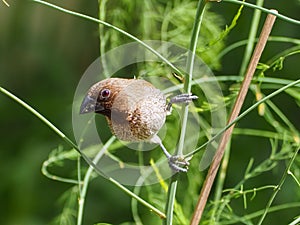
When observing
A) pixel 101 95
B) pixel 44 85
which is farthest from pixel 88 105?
pixel 44 85

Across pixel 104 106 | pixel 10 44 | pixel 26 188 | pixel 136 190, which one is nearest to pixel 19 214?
pixel 26 188

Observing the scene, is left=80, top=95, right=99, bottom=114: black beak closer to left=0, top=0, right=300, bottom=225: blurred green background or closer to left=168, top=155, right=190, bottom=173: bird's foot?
left=168, top=155, right=190, bottom=173: bird's foot

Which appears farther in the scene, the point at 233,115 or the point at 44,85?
the point at 44,85

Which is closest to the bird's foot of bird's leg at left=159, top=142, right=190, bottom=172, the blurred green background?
bird's leg at left=159, top=142, right=190, bottom=172

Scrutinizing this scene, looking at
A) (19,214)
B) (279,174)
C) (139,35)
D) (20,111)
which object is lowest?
(19,214)

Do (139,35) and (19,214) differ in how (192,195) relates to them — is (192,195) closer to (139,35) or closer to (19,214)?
(139,35)

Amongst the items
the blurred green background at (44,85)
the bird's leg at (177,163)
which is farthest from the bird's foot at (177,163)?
the blurred green background at (44,85)

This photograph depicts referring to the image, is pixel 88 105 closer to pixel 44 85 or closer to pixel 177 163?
pixel 177 163
